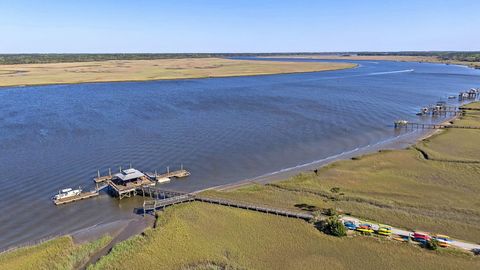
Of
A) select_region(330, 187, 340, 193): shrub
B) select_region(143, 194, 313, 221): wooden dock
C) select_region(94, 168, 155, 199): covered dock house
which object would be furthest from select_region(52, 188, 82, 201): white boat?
select_region(330, 187, 340, 193): shrub

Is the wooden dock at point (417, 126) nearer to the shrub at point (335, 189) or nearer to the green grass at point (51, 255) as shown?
the shrub at point (335, 189)

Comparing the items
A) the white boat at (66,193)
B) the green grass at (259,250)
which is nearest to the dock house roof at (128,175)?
the white boat at (66,193)

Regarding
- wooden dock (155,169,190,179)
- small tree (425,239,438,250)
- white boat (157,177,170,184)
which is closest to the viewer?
small tree (425,239,438,250)

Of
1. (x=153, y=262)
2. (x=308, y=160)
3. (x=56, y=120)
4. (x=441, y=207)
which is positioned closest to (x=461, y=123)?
(x=308, y=160)

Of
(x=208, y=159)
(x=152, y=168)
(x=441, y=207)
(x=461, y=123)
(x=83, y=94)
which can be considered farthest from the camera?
(x=83, y=94)

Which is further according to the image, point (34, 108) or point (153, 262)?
point (34, 108)

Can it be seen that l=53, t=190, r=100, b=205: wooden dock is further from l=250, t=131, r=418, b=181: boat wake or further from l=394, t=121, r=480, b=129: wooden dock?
l=394, t=121, r=480, b=129: wooden dock

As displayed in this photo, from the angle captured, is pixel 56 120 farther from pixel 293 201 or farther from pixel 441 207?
pixel 441 207
